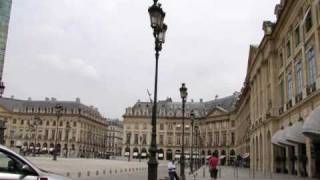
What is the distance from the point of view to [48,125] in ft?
549

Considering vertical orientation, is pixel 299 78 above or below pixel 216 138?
above

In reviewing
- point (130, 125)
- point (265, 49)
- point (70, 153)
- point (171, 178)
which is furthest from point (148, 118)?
point (171, 178)

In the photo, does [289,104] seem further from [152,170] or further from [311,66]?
[152,170]

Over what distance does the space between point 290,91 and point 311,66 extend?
8.14 meters

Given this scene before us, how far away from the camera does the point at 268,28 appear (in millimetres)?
51188

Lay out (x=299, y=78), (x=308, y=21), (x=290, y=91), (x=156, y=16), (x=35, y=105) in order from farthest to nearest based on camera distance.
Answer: (x=35, y=105) → (x=290, y=91) → (x=299, y=78) → (x=308, y=21) → (x=156, y=16)

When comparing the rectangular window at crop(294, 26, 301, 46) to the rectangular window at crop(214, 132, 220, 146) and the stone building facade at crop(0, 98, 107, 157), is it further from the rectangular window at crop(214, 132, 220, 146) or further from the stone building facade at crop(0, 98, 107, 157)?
the stone building facade at crop(0, 98, 107, 157)

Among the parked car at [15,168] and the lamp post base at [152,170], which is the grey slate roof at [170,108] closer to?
the lamp post base at [152,170]

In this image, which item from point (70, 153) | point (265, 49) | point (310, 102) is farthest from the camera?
point (70, 153)

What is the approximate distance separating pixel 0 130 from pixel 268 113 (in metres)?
32.9

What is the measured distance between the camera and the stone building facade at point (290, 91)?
107ft

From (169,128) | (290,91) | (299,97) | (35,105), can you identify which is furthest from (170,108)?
(299,97)

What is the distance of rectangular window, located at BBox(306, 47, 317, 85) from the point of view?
33.0 metres

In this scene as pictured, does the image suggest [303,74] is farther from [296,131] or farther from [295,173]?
[295,173]
